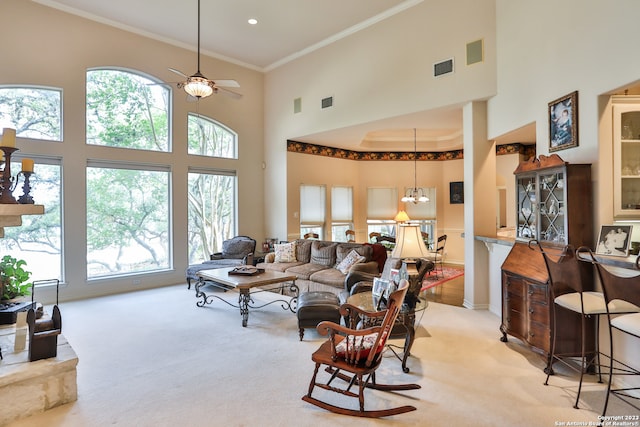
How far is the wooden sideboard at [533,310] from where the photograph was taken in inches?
125

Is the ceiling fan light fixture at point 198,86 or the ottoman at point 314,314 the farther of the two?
the ceiling fan light fixture at point 198,86

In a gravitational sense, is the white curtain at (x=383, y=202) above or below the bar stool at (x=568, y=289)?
above

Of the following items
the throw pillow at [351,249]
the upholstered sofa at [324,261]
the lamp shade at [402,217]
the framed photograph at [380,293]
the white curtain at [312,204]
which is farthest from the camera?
the lamp shade at [402,217]

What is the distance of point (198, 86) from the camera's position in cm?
430

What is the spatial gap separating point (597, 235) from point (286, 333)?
11.1 feet

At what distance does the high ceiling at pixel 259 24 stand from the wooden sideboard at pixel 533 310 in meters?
2.94

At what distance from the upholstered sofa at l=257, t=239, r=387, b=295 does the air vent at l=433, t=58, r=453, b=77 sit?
290 centimetres

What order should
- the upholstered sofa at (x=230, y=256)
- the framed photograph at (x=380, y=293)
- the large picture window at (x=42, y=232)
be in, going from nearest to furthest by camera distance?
the framed photograph at (x=380, y=293), the large picture window at (x=42, y=232), the upholstered sofa at (x=230, y=256)

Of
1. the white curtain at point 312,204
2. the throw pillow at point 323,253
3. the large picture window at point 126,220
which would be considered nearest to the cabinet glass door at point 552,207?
the throw pillow at point 323,253

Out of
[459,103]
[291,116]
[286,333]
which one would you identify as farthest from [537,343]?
[291,116]

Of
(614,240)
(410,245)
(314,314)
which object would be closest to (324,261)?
(314,314)

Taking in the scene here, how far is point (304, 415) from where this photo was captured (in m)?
2.53

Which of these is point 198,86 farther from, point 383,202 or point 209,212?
point 383,202

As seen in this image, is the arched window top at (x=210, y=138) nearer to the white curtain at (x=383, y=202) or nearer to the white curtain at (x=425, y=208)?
the white curtain at (x=383, y=202)
